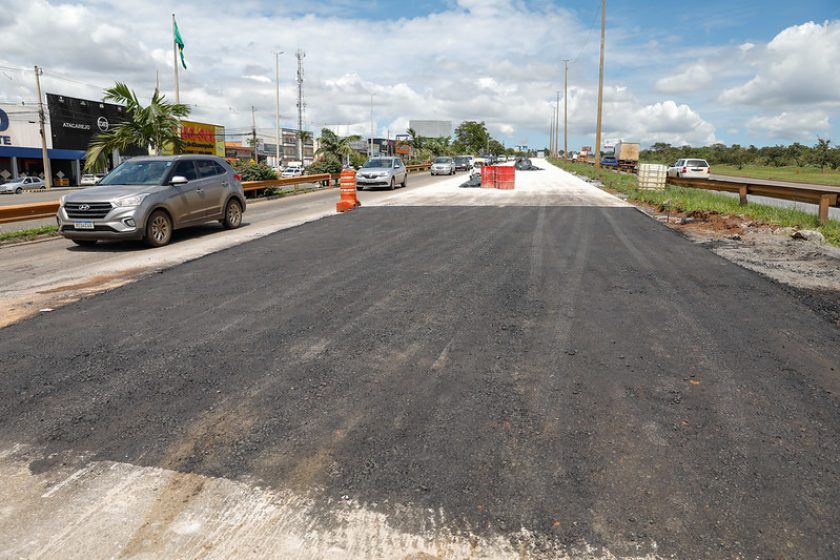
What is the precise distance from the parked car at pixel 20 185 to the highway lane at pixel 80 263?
33.6 metres

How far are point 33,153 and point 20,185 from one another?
876 cm

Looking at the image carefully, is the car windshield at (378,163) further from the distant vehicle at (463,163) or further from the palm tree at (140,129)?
the distant vehicle at (463,163)

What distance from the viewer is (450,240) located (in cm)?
1139

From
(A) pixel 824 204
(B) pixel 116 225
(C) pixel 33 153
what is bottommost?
(B) pixel 116 225

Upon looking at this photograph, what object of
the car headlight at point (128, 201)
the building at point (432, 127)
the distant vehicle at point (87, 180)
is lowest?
the car headlight at point (128, 201)

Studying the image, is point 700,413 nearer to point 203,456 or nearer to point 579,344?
point 579,344

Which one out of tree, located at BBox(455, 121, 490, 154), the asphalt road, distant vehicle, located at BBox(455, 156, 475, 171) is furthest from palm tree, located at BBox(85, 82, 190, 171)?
tree, located at BBox(455, 121, 490, 154)

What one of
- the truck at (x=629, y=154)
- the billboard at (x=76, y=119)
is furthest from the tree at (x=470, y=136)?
the billboard at (x=76, y=119)

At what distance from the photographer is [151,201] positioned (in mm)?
10773

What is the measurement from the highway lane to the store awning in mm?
40976

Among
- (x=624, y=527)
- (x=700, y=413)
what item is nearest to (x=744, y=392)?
(x=700, y=413)

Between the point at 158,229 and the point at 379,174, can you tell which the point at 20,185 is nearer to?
the point at 379,174

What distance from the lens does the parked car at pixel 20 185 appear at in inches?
1540

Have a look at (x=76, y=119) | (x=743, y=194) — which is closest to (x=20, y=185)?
(x=76, y=119)
